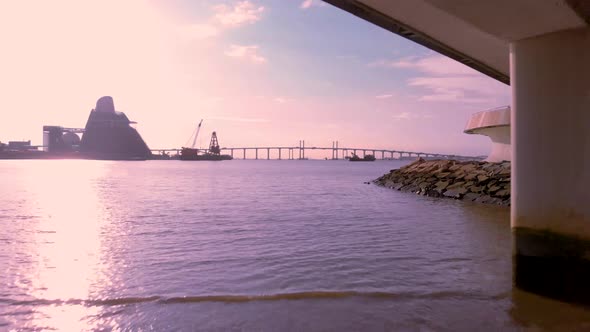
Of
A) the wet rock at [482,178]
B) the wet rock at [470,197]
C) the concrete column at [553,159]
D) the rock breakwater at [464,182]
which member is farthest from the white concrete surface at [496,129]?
the concrete column at [553,159]

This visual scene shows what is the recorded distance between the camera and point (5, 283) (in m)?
8.20

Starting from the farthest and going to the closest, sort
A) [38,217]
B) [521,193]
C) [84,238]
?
[38,217] → [84,238] → [521,193]

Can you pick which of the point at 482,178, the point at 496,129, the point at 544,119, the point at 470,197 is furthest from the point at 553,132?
the point at 496,129

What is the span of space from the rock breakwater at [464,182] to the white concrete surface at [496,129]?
15.6 ft

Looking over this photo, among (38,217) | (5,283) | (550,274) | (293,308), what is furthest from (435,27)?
(38,217)

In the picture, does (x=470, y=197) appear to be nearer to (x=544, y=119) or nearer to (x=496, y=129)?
(x=496, y=129)

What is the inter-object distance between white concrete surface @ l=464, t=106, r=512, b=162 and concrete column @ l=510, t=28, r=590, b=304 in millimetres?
32390

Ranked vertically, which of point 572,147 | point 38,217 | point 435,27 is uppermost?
point 435,27

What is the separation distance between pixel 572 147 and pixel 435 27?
3.24 m

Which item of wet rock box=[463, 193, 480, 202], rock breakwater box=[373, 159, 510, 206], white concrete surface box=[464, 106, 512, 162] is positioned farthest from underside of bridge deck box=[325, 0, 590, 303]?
white concrete surface box=[464, 106, 512, 162]

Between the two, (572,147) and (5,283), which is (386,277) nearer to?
(572,147)

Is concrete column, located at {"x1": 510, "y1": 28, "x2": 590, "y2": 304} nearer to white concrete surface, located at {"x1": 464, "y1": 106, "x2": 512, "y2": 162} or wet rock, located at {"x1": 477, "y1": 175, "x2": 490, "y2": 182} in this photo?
wet rock, located at {"x1": 477, "y1": 175, "x2": 490, "y2": 182}

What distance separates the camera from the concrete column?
6.21 m

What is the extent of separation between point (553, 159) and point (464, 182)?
A: 24963 mm
